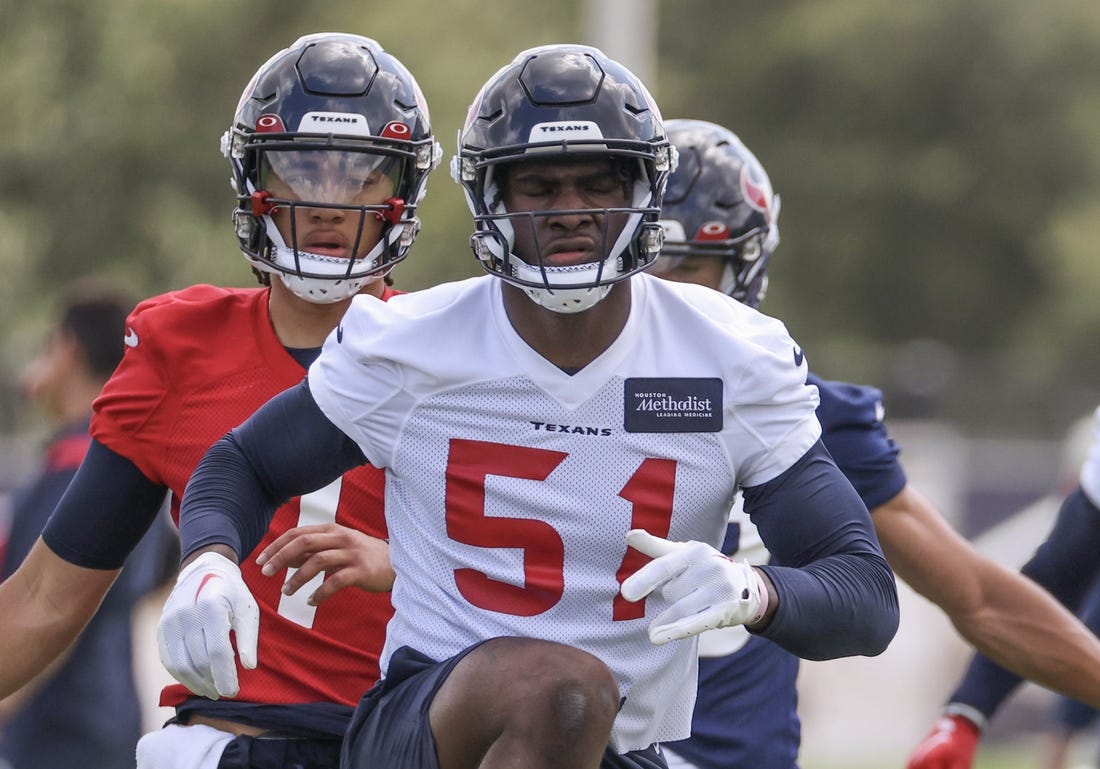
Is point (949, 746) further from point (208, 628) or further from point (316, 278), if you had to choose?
point (208, 628)

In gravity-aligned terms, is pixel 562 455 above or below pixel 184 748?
above

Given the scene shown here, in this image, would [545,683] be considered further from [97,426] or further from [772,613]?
[97,426]

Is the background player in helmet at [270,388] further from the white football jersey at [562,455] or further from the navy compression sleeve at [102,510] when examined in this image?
the white football jersey at [562,455]

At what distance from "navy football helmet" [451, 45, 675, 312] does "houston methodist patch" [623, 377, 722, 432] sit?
18 cm

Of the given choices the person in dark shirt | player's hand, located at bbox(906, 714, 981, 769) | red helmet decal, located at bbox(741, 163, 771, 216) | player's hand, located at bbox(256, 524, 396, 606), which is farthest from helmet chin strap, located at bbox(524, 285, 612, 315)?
the person in dark shirt

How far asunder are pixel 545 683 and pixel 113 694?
159 inches

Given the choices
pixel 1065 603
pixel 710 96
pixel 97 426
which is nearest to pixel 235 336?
pixel 97 426

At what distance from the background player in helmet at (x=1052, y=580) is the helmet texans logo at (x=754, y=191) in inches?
40.2

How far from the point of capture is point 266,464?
3.15m

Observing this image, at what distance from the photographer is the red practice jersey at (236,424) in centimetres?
352

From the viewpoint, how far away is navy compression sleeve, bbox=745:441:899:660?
2838mm

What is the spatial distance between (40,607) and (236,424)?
57cm

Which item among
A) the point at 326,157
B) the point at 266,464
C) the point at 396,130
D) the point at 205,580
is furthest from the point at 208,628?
the point at 396,130

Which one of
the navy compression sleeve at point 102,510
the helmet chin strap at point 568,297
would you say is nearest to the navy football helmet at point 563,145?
the helmet chin strap at point 568,297
